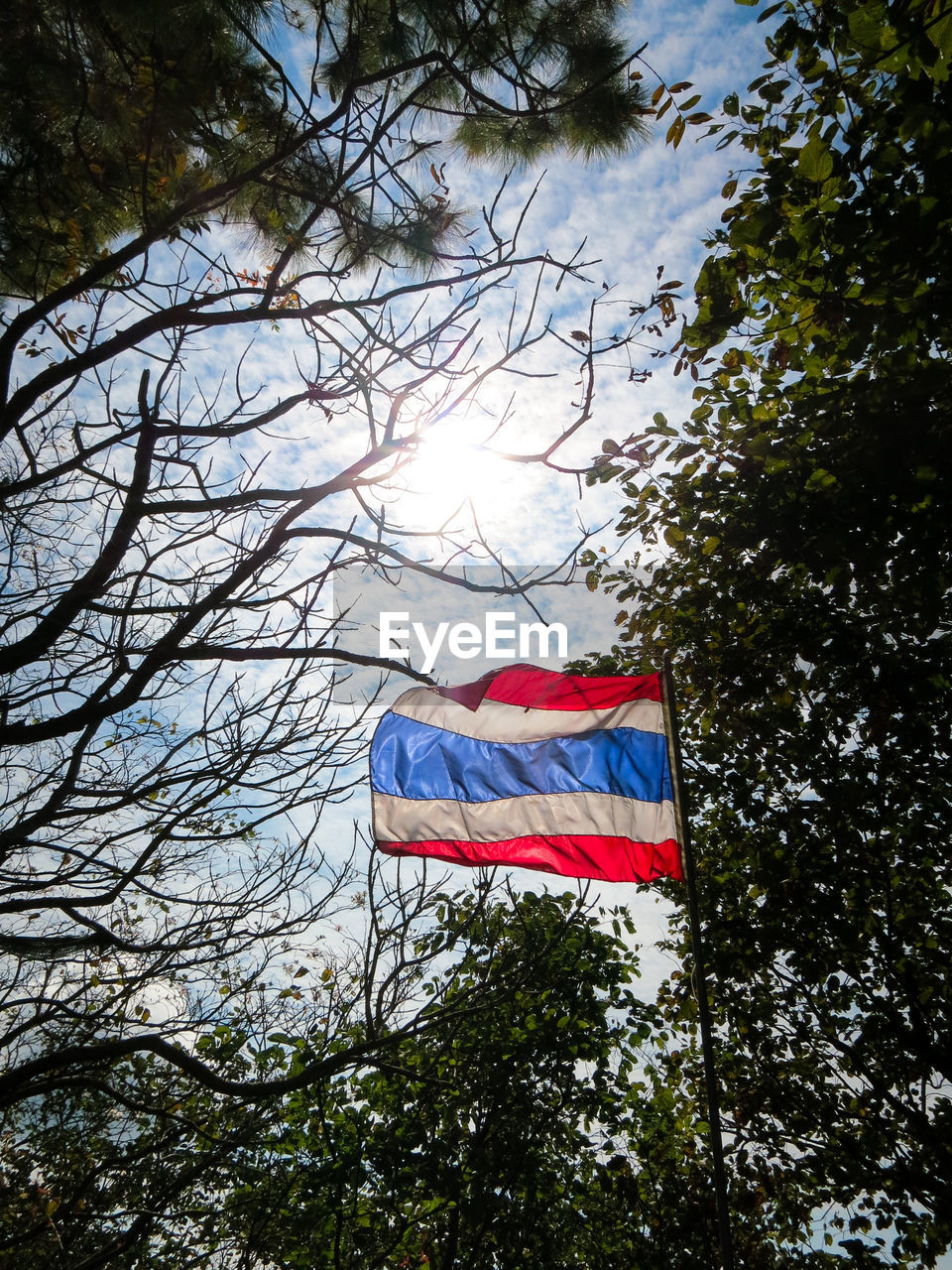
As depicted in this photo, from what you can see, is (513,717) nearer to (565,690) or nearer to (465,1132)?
(565,690)

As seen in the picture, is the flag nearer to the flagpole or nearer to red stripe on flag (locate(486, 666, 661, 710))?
red stripe on flag (locate(486, 666, 661, 710))

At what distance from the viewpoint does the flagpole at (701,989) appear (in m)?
3.28

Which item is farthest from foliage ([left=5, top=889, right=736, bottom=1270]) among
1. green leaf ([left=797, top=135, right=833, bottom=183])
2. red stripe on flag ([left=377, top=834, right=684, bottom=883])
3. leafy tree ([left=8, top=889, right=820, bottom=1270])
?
green leaf ([left=797, top=135, right=833, bottom=183])

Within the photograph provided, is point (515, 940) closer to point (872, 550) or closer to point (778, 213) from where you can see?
point (872, 550)

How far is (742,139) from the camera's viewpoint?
4.80m

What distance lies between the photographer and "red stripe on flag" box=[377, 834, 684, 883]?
5020 millimetres

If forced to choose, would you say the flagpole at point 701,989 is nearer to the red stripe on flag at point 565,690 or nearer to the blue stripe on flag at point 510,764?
the red stripe on flag at point 565,690

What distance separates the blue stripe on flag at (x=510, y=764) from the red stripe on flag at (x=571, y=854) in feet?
1.09

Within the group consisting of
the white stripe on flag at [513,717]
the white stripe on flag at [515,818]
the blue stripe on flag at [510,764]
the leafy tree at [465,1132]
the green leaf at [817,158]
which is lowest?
the leafy tree at [465,1132]

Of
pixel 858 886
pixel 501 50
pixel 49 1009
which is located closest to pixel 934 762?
pixel 858 886

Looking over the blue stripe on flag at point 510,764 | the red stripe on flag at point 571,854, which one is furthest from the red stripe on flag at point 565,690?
the red stripe on flag at point 571,854

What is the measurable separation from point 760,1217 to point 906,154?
14.1 meters

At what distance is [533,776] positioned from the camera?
5.58 m

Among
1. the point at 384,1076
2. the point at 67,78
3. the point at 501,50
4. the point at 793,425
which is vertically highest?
the point at 501,50
